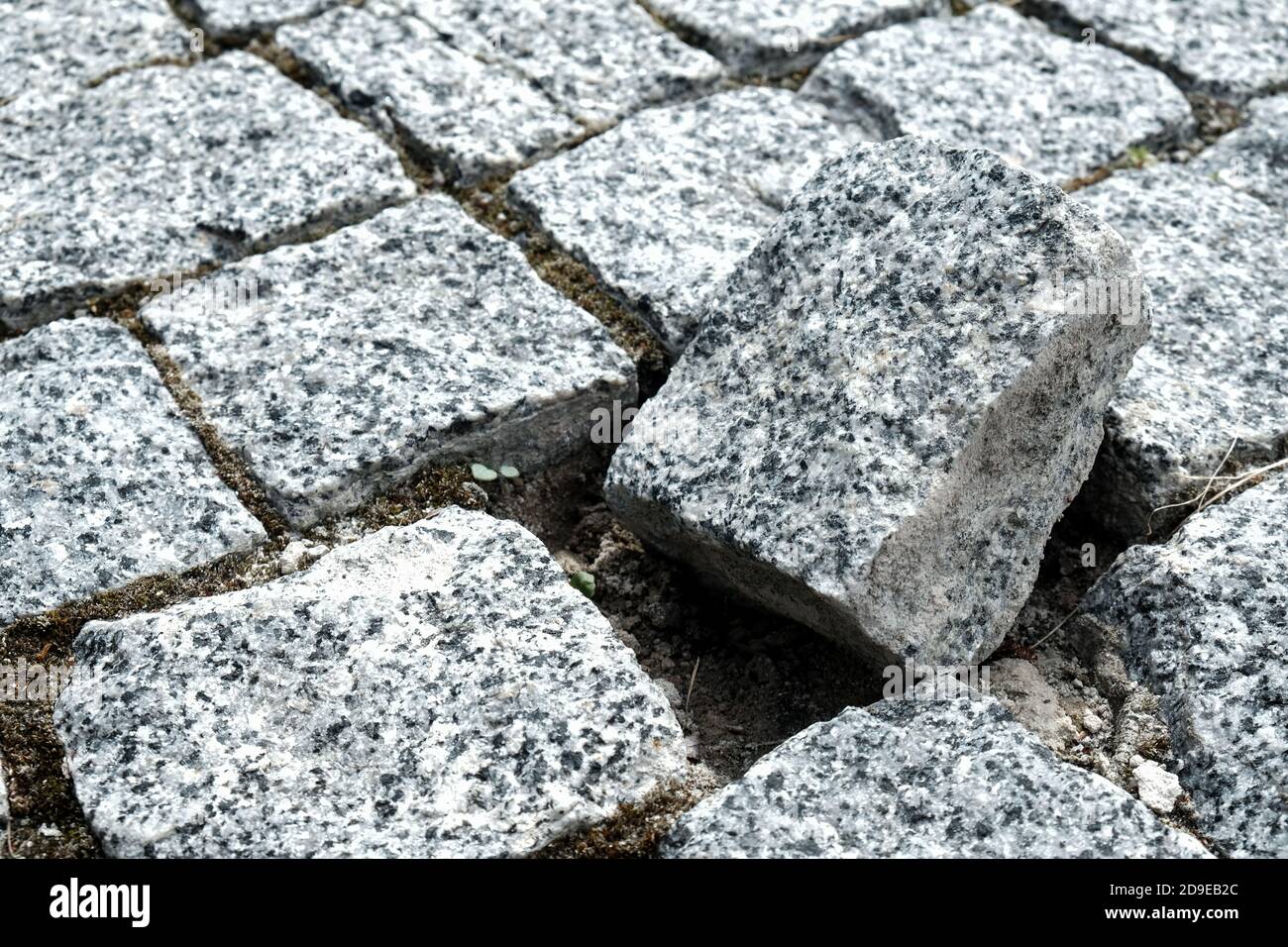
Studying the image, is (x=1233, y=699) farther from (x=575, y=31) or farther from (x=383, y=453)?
(x=575, y=31)

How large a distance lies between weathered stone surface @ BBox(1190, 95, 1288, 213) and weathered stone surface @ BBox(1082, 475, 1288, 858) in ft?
2.86

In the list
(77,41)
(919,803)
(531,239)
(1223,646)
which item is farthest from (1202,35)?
(77,41)

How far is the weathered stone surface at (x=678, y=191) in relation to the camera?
237cm

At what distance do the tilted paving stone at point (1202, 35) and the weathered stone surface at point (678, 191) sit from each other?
2.50 ft

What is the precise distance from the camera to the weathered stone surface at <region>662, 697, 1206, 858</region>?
161cm

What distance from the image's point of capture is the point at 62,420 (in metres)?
2.10

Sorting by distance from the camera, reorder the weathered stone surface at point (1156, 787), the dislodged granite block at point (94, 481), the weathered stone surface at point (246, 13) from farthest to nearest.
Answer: the weathered stone surface at point (246, 13)
the dislodged granite block at point (94, 481)
the weathered stone surface at point (1156, 787)

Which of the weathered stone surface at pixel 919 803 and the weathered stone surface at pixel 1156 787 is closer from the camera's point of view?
the weathered stone surface at pixel 919 803

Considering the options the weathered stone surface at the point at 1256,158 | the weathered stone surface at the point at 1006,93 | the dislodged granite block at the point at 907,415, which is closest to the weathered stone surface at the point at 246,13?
the weathered stone surface at the point at 1006,93

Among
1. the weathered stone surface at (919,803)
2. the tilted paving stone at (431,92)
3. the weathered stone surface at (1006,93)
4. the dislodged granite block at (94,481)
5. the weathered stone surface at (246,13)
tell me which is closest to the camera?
the weathered stone surface at (919,803)

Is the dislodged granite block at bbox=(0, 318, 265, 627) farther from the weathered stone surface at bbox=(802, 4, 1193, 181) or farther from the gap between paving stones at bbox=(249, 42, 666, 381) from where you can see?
the weathered stone surface at bbox=(802, 4, 1193, 181)

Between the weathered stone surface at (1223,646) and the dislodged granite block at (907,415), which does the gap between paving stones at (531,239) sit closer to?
the dislodged granite block at (907,415)

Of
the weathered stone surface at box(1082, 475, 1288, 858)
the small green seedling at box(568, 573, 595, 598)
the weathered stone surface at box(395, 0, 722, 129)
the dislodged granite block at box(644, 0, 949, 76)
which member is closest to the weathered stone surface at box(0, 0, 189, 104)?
the weathered stone surface at box(395, 0, 722, 129)

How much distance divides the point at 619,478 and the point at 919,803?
61 centimetres
